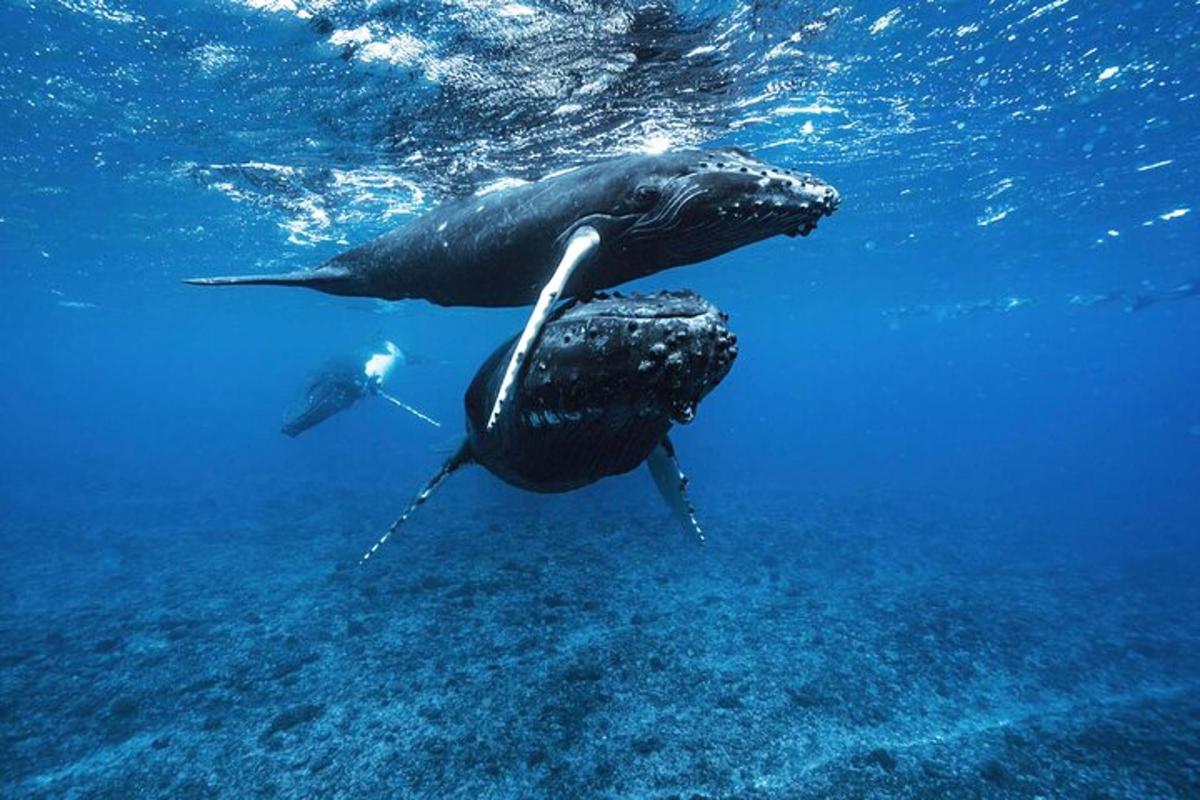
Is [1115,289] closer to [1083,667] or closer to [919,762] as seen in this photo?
[1083,667]

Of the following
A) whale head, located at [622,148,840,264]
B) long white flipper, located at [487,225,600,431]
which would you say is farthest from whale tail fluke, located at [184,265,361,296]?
whale head, located at [622,148,840,264]

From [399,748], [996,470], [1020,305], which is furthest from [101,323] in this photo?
[1020,305]

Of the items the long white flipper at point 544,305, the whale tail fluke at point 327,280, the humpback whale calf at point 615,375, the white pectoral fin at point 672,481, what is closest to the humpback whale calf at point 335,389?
the whale tail fluke at point 327,280

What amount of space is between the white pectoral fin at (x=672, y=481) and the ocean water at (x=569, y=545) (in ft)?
11.0

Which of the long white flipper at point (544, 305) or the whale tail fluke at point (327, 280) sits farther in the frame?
the whale tail fluke at point (327, 280)

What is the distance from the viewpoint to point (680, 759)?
24.1ft

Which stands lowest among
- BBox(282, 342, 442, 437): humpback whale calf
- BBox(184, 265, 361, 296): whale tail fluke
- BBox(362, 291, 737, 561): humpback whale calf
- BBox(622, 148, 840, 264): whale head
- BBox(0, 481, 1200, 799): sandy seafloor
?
BBox(0, 481, 1200, 799): sandy seafloor

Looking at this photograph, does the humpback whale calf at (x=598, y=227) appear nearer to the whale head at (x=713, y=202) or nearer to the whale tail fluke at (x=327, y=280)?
the whale head at (x=713, y=202)

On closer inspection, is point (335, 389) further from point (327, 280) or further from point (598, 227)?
point (598, 227)

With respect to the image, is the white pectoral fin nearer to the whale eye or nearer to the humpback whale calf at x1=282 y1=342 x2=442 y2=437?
the whale eye

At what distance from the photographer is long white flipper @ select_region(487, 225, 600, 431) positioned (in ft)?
9.20

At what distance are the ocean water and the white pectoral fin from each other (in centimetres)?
335

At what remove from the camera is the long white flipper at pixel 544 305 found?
2805 mm

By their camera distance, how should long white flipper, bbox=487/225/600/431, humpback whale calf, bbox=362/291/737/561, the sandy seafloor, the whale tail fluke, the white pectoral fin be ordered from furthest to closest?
the sandy seafloor → the whale tail fluke → the white pectoral fin → long white flipper, bbox=487/225/600/431 → humpback whale calf, bbox=362/291/737/561
